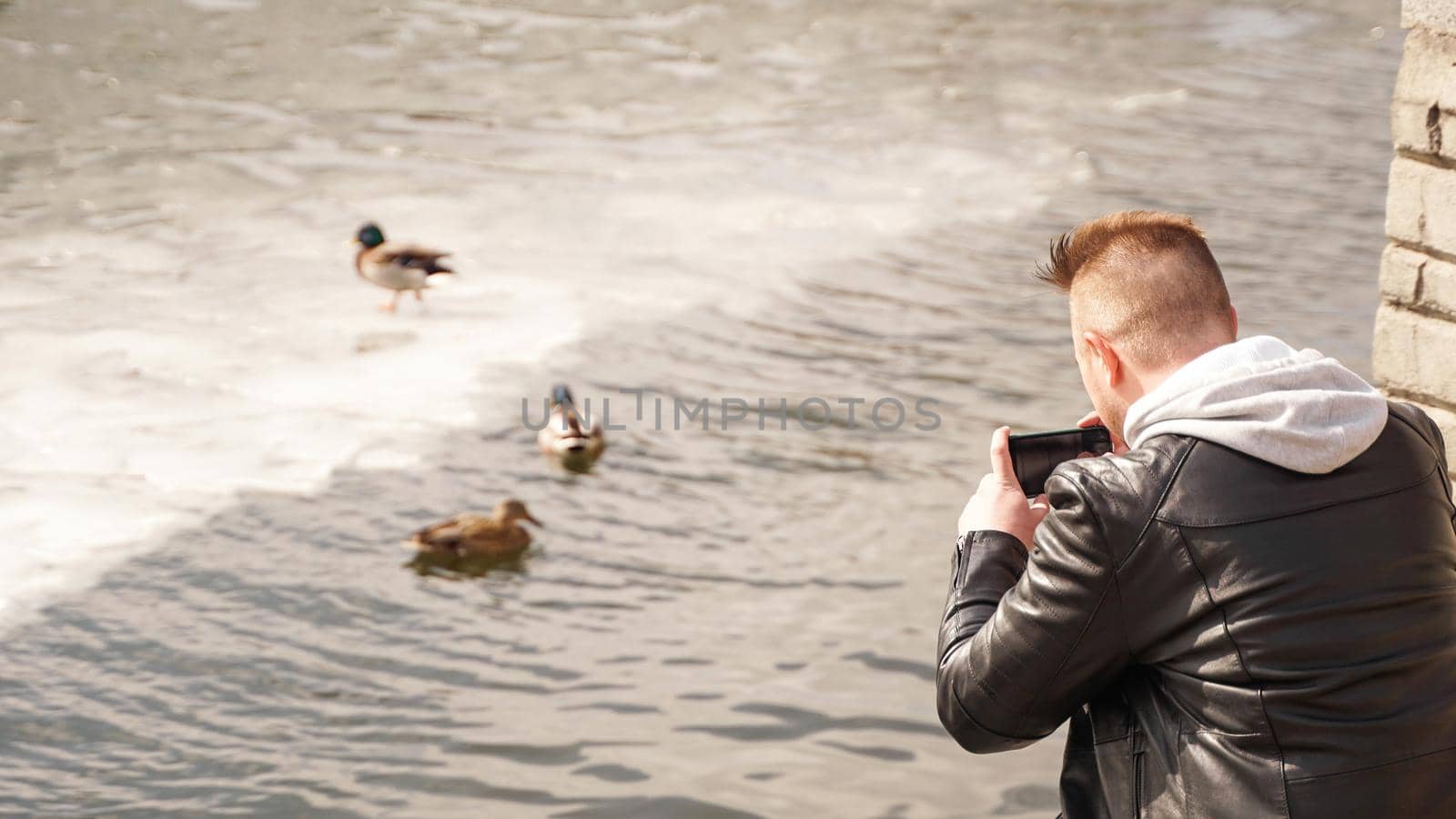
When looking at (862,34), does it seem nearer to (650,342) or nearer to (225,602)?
(650,342)

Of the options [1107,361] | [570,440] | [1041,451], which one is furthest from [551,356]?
[1107,361]

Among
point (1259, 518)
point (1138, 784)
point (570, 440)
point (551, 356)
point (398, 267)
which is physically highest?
point (398, 267)

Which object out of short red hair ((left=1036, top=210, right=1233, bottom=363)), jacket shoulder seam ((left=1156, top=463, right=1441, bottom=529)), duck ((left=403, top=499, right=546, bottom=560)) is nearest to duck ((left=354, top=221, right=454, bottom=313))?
duck ((left=403, top=499, right=546, bottom=560))

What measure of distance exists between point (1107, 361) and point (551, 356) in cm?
648

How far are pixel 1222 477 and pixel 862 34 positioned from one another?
53.8ft

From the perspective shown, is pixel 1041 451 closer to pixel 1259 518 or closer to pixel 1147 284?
pixel 1147 284

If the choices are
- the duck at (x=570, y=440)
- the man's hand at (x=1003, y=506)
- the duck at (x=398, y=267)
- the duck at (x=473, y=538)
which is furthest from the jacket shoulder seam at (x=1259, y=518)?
the duck at (x=398, y=267)

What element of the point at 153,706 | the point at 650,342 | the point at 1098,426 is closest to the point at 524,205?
the point at 650,342

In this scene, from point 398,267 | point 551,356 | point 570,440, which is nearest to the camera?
point 570,440

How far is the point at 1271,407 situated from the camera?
2203mm

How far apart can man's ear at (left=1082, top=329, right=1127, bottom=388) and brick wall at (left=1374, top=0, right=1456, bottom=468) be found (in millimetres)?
2256

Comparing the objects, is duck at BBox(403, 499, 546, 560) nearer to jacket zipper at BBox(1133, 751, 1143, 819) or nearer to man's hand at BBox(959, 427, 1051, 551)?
man's hand at BBox(959, 427, 1051, 551)

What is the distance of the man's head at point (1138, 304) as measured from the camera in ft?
7.98

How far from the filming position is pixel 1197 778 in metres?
2.28
